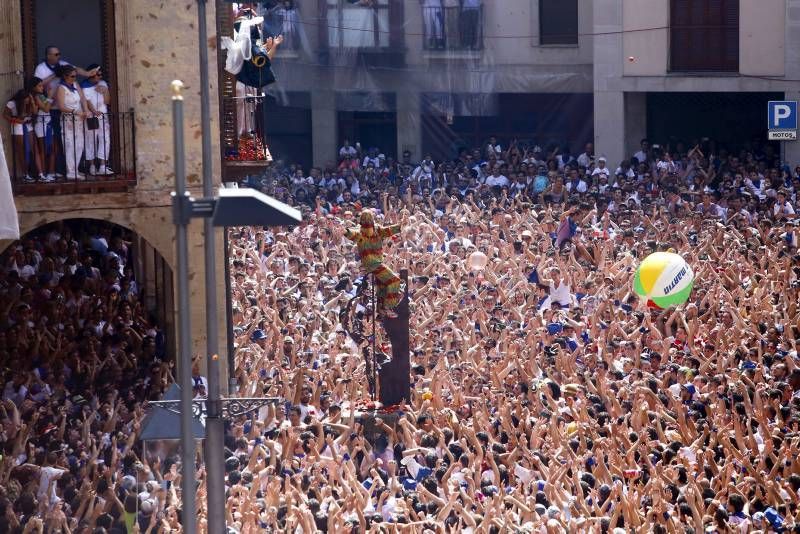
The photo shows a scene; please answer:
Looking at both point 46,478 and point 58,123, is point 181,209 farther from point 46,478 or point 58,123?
point 58,123

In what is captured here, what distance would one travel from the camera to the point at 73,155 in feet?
53.1

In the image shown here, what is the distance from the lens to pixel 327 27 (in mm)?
35000

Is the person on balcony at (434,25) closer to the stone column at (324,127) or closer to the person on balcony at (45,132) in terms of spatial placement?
the stone column at (324,127)

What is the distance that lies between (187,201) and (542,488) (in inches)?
184

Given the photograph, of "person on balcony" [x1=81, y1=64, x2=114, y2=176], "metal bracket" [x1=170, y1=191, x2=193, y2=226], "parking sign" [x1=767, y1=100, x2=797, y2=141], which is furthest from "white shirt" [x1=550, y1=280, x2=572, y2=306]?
"parking sign" [x1=767, y1=100, x2=797, y2=141]

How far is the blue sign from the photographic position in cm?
3104

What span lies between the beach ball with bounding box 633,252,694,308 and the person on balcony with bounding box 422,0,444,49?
18.3 m

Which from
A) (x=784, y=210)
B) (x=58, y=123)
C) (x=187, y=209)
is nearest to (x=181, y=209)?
(x=187, y=209)

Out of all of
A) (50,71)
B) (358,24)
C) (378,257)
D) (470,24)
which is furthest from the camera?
(470,24)

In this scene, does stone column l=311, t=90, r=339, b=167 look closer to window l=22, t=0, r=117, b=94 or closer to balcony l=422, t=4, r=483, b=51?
balcony l=422, t=4, r=483, b=51

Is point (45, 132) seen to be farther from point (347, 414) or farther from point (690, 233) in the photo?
point (690, 233)

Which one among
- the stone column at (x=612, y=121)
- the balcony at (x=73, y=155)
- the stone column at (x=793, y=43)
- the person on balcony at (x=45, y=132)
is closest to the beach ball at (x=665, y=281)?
the balcony at (x=73, y=155)

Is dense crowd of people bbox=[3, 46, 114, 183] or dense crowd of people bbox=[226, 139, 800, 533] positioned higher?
dense crowd of people bbox=[3, 46, 114, 183]

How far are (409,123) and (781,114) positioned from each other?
338 inches
